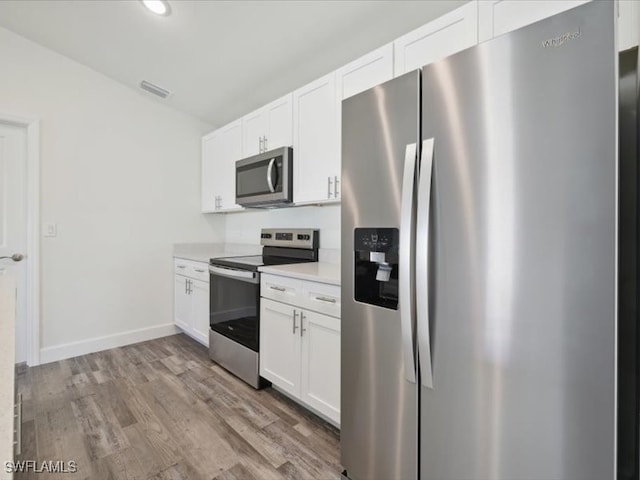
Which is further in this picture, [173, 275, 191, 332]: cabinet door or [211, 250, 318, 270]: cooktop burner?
[173, 275, 191, 332]: cabinet door

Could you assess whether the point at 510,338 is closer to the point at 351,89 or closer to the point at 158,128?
the point at 351,89

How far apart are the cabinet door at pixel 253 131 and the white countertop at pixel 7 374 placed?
1.99 metres

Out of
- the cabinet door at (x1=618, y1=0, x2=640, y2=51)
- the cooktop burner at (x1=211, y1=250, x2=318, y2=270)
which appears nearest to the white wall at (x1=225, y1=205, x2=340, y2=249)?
the cooktop burner at (x1=211, y1=250, x2=318, y2=270)

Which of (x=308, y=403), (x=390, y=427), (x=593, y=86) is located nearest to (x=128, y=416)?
(x=308, y=403)

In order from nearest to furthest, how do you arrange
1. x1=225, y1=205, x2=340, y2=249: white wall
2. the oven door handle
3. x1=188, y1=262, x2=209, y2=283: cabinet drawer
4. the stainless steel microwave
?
1. the oven door handle
2. the stainless steel microwave
3. x1=225, y1=205, x2=340, y2=249: white wall
4. x1=188, y1=262, x2=209, y2=283: cabinet drawer

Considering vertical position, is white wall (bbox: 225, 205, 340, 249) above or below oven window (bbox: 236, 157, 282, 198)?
below

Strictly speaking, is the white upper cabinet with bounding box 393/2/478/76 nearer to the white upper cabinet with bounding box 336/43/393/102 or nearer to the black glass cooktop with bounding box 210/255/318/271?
the white upper cabinet with bounding box 336/43/393/102

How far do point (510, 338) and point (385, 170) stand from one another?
0.70 meters

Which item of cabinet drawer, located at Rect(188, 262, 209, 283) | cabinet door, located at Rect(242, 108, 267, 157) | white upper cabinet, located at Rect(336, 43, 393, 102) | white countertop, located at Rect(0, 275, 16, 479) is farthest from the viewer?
cabinet drawer, located at Rect(188, 262, 209, 283)

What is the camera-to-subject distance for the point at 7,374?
2.03ft

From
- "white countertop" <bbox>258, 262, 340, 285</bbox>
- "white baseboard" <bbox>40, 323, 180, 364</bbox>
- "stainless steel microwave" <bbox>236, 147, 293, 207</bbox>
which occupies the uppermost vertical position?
"stainless steel microwave" <bbox>236, 147, 293, 207</bbox>

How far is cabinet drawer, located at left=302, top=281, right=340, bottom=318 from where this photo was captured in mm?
1662

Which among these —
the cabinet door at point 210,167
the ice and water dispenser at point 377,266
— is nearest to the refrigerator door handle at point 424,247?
the ice and water dispenser at point 377,266

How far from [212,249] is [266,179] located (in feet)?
5.35
